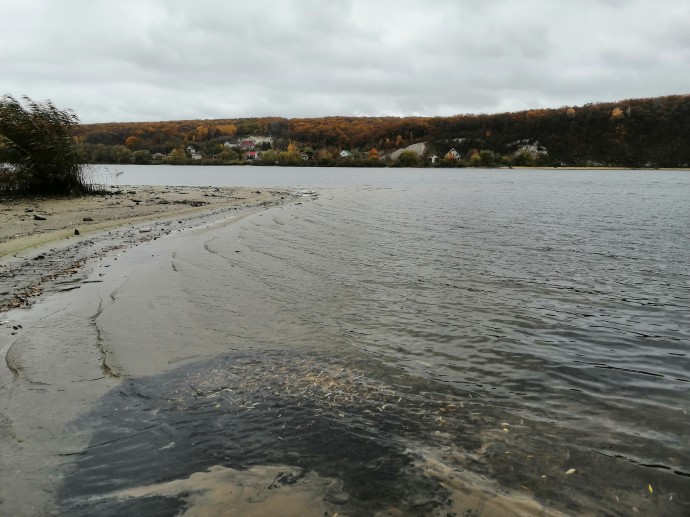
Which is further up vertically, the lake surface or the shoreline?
A: the shoreline

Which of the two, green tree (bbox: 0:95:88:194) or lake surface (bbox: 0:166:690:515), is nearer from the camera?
lake surface (bbox: 0:166:690:515)

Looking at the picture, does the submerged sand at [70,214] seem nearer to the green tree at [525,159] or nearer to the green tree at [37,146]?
the green tree at [37,146]

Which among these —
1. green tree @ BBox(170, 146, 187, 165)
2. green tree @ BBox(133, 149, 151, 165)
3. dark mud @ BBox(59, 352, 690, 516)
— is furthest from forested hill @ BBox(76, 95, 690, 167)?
dark mud @ BBox(59, 352, 690, 516)

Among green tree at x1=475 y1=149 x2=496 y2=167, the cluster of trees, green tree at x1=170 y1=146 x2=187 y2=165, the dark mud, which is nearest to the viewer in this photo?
the dark mud

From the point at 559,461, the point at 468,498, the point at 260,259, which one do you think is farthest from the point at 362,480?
the point at 260,259

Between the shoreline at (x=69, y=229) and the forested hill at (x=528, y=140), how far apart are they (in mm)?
121360

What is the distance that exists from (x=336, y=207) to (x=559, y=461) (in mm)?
31713

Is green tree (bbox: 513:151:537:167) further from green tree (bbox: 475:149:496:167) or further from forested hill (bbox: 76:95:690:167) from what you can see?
green tree (bbox: 475:149:496:167)

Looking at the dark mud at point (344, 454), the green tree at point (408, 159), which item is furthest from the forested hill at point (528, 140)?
the dark mud at point (344, 454)

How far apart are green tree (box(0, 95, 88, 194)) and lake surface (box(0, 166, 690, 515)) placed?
17.8 meters

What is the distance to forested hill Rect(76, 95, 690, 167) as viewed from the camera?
154m

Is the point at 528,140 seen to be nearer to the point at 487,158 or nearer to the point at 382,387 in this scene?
the point at 487,158

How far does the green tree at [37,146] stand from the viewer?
26.7 meters

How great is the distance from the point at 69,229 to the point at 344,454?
20.0 meters
